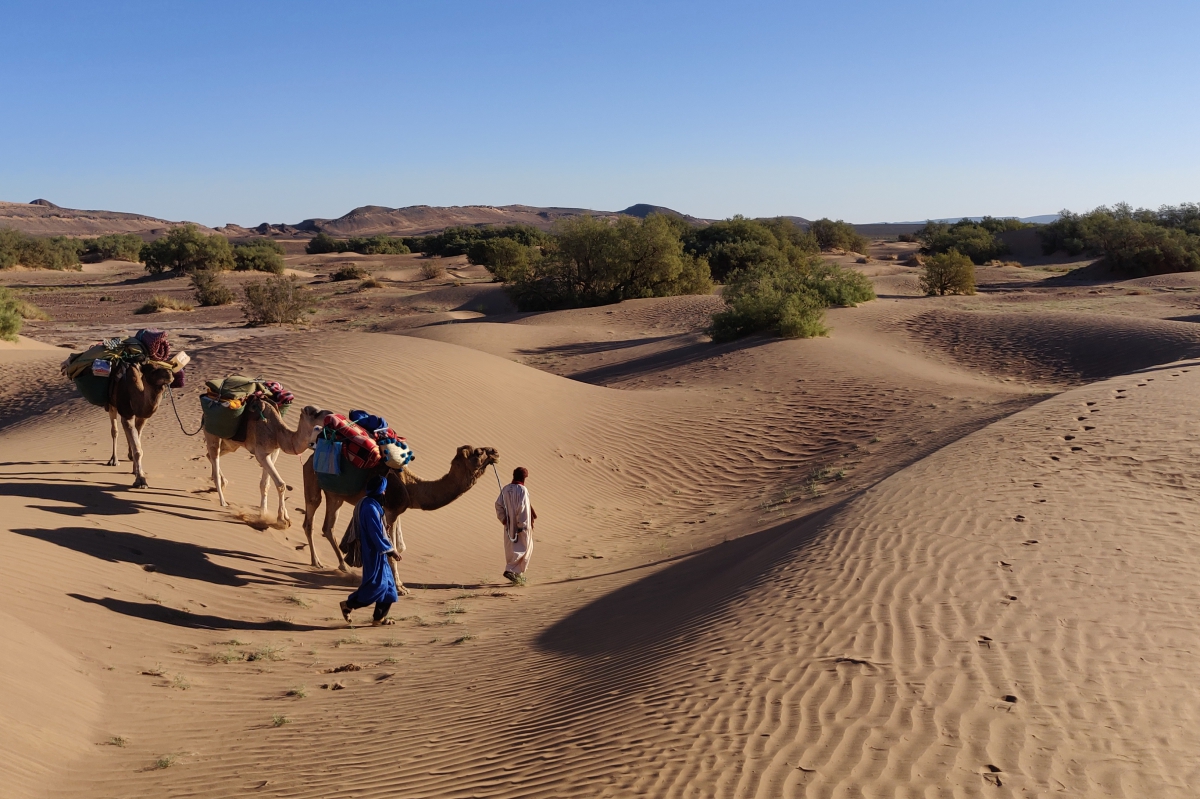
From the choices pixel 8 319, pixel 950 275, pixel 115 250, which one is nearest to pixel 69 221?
pixel 115 250

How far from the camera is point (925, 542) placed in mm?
8461

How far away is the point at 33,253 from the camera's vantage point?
207 ft

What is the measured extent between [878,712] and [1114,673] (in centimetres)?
162

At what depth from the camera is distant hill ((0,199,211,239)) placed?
16088 cm

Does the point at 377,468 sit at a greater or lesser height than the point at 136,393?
lesser

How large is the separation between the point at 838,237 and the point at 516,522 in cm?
6387

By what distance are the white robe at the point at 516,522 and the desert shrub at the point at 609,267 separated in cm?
2811

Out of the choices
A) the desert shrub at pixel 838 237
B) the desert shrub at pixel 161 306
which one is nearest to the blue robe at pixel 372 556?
the desert shrub at pixel 161 306

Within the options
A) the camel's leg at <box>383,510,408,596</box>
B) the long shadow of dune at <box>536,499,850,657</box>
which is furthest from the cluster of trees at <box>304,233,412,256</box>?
the long shadow of dune at <box>536,499,850,657</box>

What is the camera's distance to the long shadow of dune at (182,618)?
8039mm

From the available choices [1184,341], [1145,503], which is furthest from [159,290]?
[1145,503]

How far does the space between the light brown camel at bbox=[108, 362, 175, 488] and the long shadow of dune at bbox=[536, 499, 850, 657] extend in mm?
5763

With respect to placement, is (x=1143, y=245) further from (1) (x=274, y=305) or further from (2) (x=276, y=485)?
(2) (x=276, y=485)

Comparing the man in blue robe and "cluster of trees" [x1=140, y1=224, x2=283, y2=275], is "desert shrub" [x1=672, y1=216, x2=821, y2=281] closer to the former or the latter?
"cluster of trees" [x1=140, y1=224, x2=283, y2=275]
